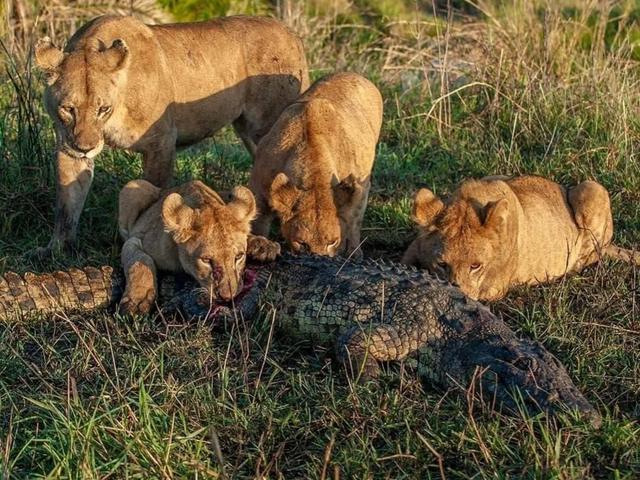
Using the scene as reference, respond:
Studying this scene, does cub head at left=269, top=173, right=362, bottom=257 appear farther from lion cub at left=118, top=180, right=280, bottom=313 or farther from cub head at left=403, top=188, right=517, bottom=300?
cub head at left=403, top=188, right=517, bottom=300

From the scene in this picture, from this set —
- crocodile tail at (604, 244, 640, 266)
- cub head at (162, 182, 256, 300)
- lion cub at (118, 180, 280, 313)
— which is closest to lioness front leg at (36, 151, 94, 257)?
lion cub at (118, 180, 280, 313)

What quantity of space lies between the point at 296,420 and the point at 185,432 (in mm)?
543

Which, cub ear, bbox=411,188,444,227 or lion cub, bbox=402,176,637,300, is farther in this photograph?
cub ear, bbox=411,188,444,227

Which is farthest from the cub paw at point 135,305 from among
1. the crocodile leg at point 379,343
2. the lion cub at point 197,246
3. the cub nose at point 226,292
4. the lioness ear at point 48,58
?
the lioness ear at point 48,58

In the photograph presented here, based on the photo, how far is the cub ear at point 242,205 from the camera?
6637mm

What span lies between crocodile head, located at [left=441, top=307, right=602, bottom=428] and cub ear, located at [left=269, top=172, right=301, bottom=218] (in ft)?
5.65

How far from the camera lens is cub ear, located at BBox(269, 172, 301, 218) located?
712 cm

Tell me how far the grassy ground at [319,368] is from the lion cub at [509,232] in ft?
0.77

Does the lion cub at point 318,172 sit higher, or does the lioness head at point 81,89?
the lioness head at point 81,89

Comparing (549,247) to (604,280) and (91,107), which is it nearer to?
(604,280)

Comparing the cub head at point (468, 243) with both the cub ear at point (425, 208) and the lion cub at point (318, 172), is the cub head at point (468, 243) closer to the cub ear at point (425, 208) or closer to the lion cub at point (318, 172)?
the cub ear at point (425, 208)

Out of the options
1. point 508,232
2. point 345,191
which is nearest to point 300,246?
point 345,191

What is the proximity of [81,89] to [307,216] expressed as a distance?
1675 mm

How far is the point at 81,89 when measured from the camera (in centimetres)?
733
